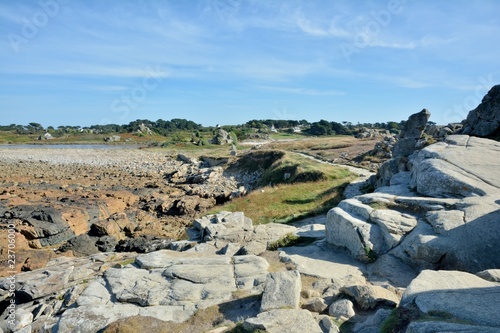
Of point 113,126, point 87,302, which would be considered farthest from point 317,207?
point 113,126

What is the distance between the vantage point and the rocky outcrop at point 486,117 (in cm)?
2106

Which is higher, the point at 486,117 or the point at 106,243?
the point at 486,117

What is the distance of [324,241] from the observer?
12.3 metres

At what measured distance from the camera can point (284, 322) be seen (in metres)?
6.61

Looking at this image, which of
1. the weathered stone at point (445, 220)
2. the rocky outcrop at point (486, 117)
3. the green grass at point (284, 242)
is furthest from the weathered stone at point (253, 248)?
the rocky outcrop at point (486, 117)

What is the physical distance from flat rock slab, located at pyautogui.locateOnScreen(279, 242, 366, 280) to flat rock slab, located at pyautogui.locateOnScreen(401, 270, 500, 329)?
2.71 meters

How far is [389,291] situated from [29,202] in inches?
1002

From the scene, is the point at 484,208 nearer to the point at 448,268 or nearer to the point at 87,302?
the point at 448,268

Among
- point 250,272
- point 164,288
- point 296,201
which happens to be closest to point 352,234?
point 250,272

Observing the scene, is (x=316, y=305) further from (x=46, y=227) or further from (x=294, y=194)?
(x=46, y=227)

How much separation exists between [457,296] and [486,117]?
19340 mm

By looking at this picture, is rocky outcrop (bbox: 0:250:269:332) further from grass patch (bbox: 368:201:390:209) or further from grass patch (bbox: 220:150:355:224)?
grass patch (bbox: 220:150:355:224)

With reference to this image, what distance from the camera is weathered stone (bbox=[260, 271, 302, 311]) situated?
7.35 m

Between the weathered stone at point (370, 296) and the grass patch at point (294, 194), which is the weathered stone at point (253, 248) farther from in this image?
the grass patch at point (294, 194)
